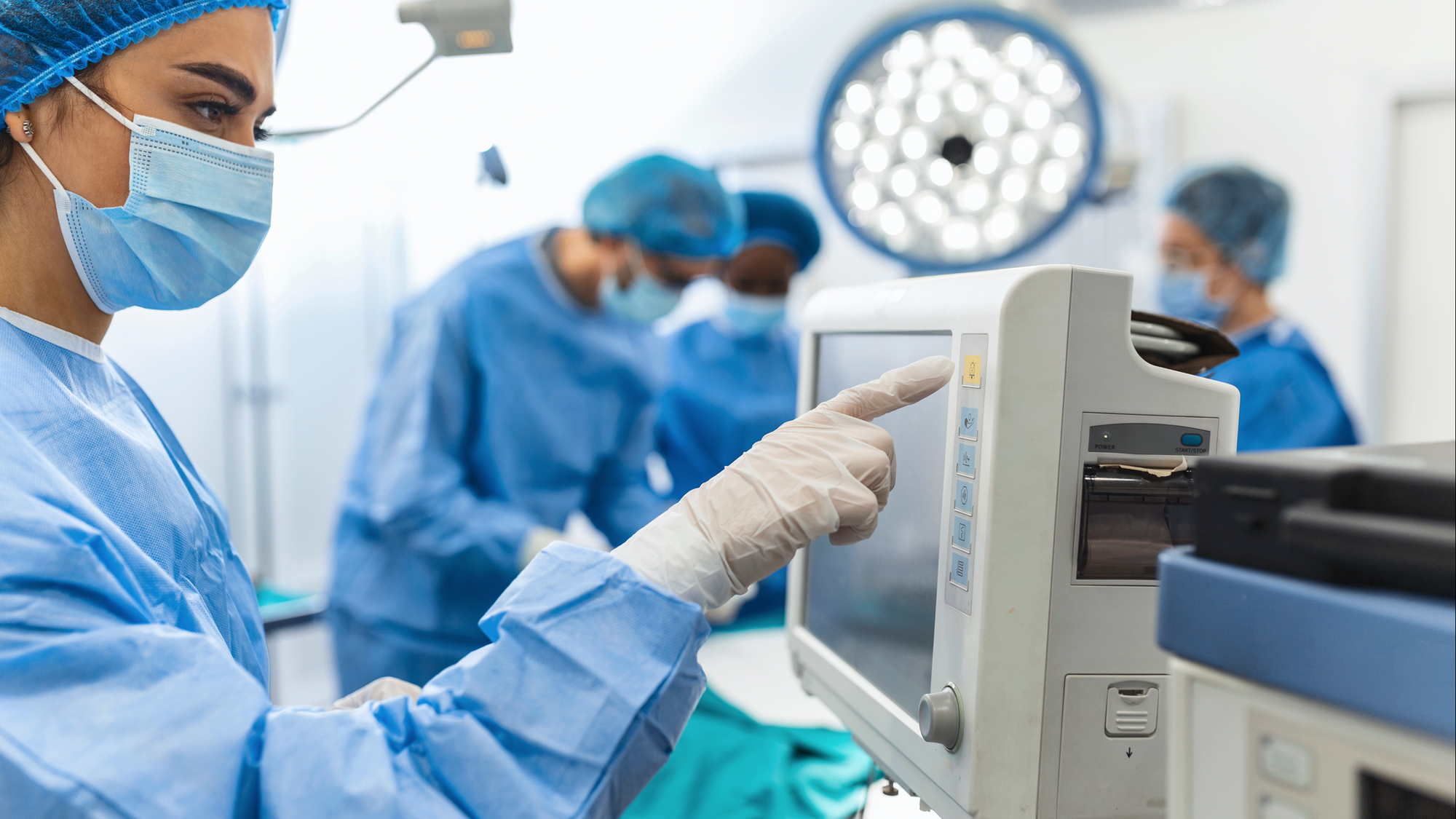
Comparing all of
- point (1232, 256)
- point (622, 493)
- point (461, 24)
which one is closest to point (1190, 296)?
point (1232, 256)

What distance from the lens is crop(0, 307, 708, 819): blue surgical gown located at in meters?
0.52

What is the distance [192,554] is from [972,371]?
2.31 ft

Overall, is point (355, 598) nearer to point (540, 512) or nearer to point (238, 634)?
point (540, 512)

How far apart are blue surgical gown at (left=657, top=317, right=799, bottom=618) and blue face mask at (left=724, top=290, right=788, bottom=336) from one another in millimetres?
78

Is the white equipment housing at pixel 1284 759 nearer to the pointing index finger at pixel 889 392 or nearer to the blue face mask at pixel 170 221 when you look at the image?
the pointing index finger at pixel 889 392

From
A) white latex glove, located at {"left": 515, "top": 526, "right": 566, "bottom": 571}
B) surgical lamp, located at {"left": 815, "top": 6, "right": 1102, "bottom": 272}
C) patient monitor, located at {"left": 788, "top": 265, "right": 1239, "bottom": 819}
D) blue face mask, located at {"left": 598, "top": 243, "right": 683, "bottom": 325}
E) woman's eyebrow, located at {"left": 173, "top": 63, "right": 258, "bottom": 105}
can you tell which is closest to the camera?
patient monitor, located at {"left": 788, "top": 265, "right": 1239, "bottom": 819}

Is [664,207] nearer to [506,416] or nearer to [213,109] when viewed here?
[506,416]

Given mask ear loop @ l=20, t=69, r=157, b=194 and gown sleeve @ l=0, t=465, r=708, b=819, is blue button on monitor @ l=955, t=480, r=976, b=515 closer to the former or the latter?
gown sleeve @ l=0, t=465, r=708, b=819

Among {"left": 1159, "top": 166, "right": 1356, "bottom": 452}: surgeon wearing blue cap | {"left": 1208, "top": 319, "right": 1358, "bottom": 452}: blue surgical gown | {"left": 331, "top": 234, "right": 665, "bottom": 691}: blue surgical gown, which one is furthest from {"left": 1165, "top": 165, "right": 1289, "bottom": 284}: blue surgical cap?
{"left": 331, "top": 234, "right": 665, "bottom": 691}: blue surgical gown

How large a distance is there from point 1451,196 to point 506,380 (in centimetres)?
176

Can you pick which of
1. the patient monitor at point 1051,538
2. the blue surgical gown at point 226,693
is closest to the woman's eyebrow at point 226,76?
the blue surgical gown at point 226,693

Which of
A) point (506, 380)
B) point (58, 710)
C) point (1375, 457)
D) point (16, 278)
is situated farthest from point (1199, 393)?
point (506, 380)

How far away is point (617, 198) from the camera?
1838 millimetres

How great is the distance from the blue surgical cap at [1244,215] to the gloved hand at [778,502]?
5.65 ft
